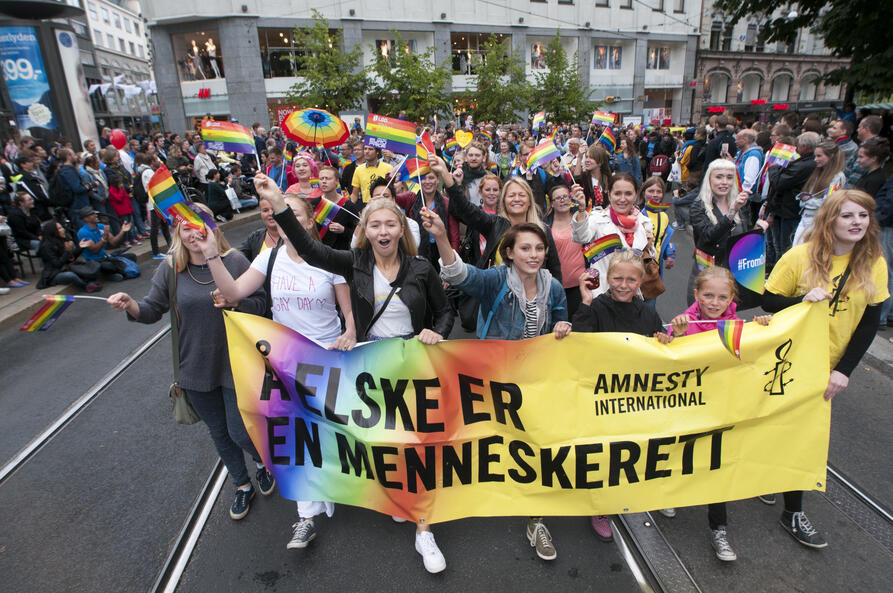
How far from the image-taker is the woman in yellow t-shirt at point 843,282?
9.66 ft

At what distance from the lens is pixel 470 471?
297 centimetres

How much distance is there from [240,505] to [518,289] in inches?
93.1

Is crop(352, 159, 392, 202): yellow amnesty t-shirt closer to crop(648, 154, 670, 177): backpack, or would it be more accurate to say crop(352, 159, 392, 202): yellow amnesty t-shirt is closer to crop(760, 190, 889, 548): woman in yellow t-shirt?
crop(760, 190, 889, 548): woman in yellow t-shirt

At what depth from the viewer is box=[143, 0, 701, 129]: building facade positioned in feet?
105

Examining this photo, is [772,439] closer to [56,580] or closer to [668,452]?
[668,452]

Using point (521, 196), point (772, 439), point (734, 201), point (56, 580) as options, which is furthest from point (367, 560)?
point (734, 201)

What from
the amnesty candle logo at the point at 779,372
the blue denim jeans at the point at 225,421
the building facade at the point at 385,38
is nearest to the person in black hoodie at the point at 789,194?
the amnesty candle logo at the point at 779,372

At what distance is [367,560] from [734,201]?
3968mm

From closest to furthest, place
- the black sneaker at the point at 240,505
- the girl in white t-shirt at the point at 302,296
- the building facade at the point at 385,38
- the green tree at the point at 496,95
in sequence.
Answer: the girl in white t-shirt at the point at 302,296
the black sneaker at the point at 240,505
the green tree at the point at 496,95
the building facade at the point at 385,38

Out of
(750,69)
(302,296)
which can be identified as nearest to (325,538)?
(302,296)

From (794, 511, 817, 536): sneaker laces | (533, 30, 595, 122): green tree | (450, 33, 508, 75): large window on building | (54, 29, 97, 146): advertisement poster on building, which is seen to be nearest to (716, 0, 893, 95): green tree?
(794, 511, 817, 536): sneaker laces

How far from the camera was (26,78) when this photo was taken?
18.3 meters

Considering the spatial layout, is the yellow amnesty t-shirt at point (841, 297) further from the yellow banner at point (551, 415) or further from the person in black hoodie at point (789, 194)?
the person in black hoodie at point (789, 194)

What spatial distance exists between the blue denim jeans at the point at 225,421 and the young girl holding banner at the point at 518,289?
160cm
